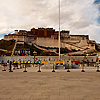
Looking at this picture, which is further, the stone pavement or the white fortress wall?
the white fortress wall

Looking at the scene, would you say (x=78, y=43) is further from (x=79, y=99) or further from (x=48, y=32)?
(x=79, y=99)

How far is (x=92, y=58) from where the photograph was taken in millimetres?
48344

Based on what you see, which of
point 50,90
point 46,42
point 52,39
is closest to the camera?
point 50,90

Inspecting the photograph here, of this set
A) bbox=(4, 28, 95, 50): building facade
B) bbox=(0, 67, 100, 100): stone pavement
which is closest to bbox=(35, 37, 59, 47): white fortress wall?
bbox=(4, 28, 95, 50): building facade

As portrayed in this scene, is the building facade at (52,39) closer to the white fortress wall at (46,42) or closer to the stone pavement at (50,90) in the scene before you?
the white fortress wall at (46,42)

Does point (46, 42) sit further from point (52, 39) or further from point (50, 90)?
point (50, 90)

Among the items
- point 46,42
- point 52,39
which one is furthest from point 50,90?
point 52,39

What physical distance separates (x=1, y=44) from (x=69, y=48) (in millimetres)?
39442

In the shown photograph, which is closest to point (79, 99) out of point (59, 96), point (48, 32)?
point (59, 96)

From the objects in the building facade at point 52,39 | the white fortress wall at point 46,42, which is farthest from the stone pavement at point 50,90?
the white fortress wall at point 46,42

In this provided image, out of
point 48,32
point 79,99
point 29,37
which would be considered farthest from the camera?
point 48,32

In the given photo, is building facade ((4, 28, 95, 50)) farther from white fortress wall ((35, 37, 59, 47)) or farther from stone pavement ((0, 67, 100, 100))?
stone pavement ((0, 67, 100, 100))

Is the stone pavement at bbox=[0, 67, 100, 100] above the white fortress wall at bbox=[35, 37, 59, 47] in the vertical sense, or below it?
below

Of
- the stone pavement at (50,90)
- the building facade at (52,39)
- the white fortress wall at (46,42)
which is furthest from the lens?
the white fortress wall at (46,42)
